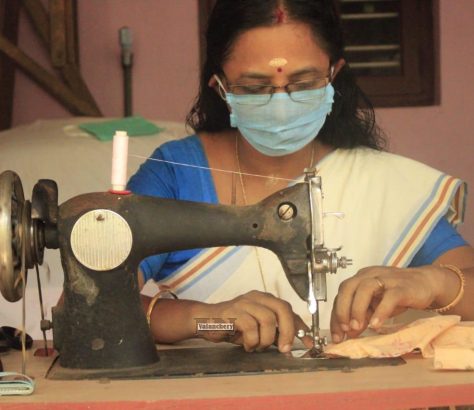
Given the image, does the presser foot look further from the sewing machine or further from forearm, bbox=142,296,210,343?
forearm, bbox=142,296,210,343

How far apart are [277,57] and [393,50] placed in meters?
2.67

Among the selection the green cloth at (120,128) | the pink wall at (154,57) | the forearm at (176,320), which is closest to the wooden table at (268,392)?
the forearm at (176,320)

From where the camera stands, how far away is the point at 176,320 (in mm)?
1896

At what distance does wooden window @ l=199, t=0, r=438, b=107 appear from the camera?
15.1ft

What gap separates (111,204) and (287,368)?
361 mm

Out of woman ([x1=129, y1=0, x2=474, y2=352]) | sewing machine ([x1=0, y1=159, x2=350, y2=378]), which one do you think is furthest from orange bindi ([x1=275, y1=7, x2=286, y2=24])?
sewing machine ([x1=0, y1=159, x2=350, y2=378])

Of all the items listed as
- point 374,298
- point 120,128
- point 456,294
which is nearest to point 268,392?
point 374,298

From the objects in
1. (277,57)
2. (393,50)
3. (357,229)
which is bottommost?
(357,229)

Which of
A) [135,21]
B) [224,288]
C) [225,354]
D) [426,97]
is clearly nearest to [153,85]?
[135,21]

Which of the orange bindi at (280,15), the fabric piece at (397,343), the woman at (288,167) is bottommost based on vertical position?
the fabric piece at (397,343)

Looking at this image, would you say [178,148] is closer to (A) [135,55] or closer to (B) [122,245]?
(B) [122,245]

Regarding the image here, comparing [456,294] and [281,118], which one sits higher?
[281,118]

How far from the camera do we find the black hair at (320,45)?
2129 millimetres

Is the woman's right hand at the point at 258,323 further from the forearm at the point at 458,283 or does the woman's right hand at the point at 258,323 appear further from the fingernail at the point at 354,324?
the forearm at the point at 458,283
